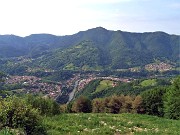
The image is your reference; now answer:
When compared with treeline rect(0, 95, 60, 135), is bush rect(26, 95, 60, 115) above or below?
below

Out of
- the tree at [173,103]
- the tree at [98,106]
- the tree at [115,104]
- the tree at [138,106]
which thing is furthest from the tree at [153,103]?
the tree at [98,106]

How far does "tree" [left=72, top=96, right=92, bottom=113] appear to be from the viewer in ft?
250

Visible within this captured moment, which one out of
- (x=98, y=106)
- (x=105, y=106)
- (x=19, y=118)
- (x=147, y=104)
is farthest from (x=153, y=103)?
(x=19, y=118)

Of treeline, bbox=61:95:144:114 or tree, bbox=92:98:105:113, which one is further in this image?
tree, bbox=92:98:105:113

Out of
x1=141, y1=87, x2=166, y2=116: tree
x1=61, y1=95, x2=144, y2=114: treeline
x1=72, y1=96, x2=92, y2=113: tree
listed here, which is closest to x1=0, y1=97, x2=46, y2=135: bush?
x1=141, y1=87, x2=166, y2=116: tree

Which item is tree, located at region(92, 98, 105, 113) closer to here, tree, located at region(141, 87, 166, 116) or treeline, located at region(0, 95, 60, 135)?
tree, located at region(141, 87, 166, 116)

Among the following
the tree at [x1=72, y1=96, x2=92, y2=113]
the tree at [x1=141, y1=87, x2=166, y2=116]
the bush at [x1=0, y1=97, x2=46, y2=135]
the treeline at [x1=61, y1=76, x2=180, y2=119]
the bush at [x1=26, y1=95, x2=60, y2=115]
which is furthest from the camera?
the tree at [x1=72, y1=96, x2=92, y2=113]

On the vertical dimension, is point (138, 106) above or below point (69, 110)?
above

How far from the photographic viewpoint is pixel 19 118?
19547 mm

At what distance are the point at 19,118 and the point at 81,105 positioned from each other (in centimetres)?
5817

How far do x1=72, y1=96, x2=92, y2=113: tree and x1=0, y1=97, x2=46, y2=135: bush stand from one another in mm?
55145

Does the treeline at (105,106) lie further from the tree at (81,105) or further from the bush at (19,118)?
the bush at (19,118)

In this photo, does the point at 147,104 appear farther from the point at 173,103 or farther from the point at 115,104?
the point at 115,104

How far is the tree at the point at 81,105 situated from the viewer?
250ft
